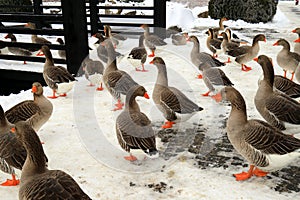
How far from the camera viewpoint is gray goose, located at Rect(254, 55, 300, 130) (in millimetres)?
4734

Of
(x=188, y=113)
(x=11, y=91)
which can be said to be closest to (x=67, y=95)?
(x=188, y=113)

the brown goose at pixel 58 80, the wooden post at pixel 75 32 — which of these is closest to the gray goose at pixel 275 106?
the brown goose at pixel 58 80

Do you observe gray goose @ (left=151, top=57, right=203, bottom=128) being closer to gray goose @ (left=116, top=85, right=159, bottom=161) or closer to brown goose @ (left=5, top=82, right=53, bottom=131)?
gray goose @ (left=116, top=85, right=159, bottom=161)

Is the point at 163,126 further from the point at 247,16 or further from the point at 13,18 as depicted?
the point at 247,16

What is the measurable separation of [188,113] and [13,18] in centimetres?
757

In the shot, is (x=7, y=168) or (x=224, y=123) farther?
(x=224, y=123)

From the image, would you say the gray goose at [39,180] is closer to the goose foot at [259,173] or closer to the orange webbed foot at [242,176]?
the orange webbed foot at [242,176]

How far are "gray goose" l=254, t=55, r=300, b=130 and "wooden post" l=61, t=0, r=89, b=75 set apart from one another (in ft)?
18.3

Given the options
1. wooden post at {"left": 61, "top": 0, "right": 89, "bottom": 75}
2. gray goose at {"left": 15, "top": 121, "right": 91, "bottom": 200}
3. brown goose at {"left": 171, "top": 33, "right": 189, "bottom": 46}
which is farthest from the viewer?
brown goose at {"left": 171, "top": 33, "right": 189, "bottom": 46}

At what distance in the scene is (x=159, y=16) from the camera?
1441 centimetres

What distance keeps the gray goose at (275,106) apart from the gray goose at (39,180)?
3.21m

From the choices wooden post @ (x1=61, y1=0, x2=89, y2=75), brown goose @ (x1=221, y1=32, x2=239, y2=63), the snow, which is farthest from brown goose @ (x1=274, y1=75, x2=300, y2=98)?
wooden post @ (x1=61, y1=0, x2=89, y2=75)

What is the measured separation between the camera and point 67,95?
24.7ft

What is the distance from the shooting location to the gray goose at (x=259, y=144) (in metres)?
3.87
